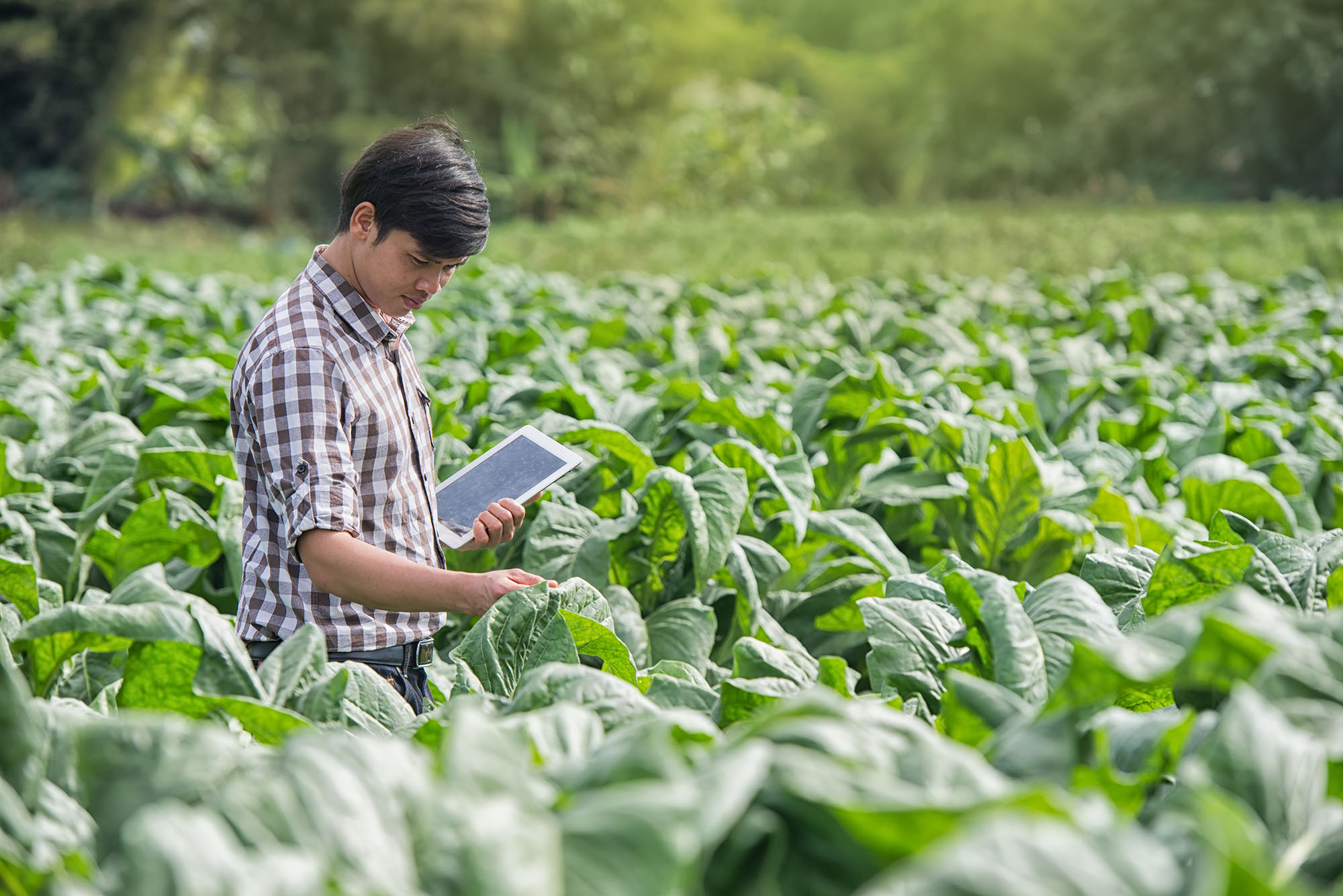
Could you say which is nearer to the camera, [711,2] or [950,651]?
[950,651]

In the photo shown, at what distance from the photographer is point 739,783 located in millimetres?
876

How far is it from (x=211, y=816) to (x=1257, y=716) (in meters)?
0.79

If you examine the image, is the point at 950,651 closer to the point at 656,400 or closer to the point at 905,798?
the point at 905,798

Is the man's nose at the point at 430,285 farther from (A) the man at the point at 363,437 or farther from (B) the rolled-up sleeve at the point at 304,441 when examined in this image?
(B) the rolled-up sleeve at the point at 304,441

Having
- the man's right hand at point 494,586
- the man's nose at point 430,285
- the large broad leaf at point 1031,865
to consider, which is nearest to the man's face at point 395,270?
the man's nose at point 430,285

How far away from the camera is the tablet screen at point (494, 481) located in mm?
2412

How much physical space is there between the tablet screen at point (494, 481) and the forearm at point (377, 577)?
14.8 inches

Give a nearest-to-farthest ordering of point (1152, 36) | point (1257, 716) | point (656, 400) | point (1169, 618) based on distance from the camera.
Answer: point (1257, 716) < point (1169, 618) < point (656, 400) < point (1152, 36)

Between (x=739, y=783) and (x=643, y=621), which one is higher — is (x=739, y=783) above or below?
above

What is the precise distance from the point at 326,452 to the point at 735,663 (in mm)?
789

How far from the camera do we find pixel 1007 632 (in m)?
1.46

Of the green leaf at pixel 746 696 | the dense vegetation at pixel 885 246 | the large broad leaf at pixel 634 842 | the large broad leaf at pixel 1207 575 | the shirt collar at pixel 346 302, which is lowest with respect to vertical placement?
the dense vegetation at pixel 885 246

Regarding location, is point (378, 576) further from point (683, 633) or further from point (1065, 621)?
point (1065, 621)

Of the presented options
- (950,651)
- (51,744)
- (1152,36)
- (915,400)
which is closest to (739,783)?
(51,744)
